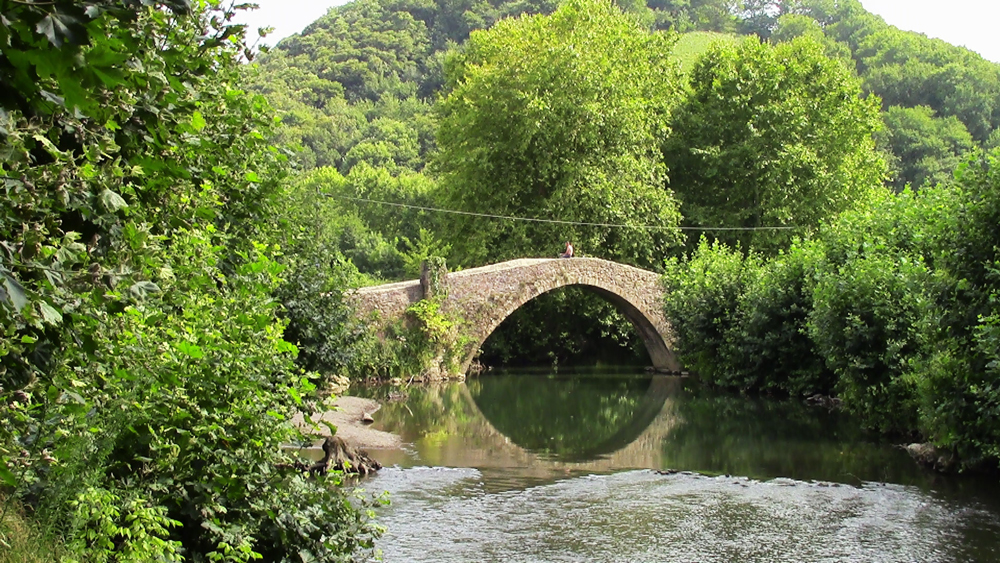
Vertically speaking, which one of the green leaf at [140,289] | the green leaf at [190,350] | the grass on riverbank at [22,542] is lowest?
the grass on riverbank at [22,542]

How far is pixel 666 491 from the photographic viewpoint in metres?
12.3

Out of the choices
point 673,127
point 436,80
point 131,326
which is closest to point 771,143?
point 673,127

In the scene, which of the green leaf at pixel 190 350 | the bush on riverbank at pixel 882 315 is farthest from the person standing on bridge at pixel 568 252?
the green leaf at pixel 190 350

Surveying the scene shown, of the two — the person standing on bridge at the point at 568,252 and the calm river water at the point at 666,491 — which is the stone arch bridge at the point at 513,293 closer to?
the person standing on bridge at the point at 568,252

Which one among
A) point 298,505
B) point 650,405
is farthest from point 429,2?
point 298,505

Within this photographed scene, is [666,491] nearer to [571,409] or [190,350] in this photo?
[190,350]

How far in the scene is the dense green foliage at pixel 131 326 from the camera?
3076 millimetres

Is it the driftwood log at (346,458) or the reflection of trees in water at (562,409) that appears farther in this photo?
the reflection of trees in water at (562,409)

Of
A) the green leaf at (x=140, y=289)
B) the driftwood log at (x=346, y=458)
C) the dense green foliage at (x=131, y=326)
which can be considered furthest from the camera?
the driftwood log at (x=346, y=458)

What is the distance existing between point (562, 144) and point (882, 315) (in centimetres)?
1475

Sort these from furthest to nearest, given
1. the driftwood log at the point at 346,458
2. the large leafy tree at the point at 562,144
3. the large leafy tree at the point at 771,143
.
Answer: the large leafy tree at the point at 771,143 → the large leafy tree at the point at 562,144 → the driftwood log at the point at 346,458

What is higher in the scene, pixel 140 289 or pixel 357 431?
pixel 140 289

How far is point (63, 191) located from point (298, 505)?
3.37 metres

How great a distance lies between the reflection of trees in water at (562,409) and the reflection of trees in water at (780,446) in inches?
39.9
